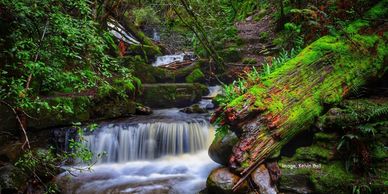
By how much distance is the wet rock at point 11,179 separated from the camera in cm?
523

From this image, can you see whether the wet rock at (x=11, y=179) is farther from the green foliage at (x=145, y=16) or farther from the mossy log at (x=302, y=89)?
the green foliage at (x=145, y=16)

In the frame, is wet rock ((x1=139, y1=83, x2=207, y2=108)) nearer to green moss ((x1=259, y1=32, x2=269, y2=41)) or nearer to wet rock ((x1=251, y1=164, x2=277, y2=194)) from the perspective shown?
green moss ((x1=259, y1=32, x2=269, y2=41))

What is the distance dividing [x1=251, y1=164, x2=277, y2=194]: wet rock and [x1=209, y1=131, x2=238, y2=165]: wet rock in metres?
0.96

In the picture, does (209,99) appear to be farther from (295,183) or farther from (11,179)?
(11,179)

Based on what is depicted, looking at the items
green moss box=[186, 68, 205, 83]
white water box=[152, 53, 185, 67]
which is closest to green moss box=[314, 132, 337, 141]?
green moss box=[186, 68, 205, 83]

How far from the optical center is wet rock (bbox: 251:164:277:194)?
4605 mm

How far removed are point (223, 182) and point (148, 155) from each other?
3443mm

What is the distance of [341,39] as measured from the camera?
5855 mm

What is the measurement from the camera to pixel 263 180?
4.69 metres

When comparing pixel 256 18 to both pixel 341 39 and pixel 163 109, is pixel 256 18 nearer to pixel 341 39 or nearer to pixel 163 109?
pixel 163 109

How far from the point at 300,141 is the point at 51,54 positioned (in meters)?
4.23

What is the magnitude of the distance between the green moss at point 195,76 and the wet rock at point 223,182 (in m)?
7.09

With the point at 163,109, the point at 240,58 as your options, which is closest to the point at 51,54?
the point at 163,109

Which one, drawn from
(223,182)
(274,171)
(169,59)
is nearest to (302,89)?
(274,171)
